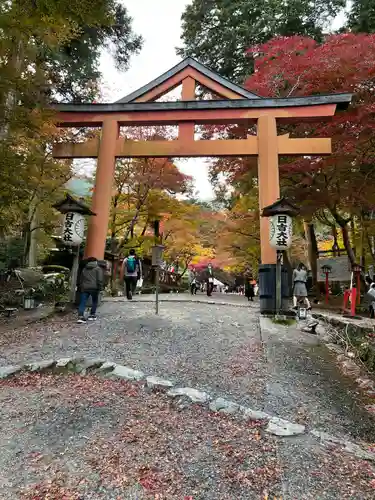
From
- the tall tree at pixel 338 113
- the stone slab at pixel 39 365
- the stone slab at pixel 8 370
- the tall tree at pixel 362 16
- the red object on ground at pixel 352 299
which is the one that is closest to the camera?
the stone slab at pixel 8 370

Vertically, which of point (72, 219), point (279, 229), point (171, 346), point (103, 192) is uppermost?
point (103, 192)

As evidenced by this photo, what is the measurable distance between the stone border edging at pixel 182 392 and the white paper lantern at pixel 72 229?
4.00m

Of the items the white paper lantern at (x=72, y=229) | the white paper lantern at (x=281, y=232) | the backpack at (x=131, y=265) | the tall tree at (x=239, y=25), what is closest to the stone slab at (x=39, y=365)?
the white paper lantern at (x=72, y=229)

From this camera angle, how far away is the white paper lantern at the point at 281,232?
7816 mm

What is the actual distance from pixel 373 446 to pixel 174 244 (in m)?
17.4

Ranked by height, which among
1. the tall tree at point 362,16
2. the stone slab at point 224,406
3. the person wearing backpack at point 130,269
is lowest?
the stone slab at point 224,406

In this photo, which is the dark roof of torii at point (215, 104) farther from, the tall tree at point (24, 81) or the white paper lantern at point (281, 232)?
the white paper lantern at point (281, 232)

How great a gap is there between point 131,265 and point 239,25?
42.3 ft

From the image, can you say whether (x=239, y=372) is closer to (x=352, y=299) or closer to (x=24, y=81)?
(x=24, y=81)

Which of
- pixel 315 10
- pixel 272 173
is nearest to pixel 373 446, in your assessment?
pixel 272 173

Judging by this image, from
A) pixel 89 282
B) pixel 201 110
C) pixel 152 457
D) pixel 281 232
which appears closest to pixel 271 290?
pixel 281 232

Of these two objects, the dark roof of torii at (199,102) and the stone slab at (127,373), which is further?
the dark roof of torii at (199,102)

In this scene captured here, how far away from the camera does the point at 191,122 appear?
30.9 feet

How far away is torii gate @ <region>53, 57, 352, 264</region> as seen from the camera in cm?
889
